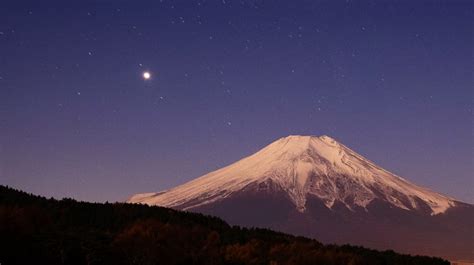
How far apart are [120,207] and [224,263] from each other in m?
6.56

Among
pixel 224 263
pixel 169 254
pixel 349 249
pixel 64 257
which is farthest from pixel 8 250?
pixel 349 249

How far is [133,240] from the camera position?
20672 millimetres

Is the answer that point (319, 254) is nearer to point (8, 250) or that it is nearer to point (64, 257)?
point (64, 257)

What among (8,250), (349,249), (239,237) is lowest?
(349,249)

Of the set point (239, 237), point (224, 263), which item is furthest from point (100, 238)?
point (239, 237)

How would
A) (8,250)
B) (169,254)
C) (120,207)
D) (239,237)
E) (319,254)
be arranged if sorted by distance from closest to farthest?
(8,250), (169,254), (319,254), (239,237), (120,207)

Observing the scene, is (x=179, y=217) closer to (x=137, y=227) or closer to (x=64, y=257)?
(x=137, y=227)

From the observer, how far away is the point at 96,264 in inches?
758

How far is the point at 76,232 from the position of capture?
70.3 ft

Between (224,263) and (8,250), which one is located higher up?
(8,250)

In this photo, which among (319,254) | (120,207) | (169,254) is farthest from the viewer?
(120,207)

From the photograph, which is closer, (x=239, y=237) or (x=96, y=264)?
(x=96, y=264)

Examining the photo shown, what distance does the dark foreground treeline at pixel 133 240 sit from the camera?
19.2m

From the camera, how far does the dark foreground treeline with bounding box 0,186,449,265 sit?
19.2m
